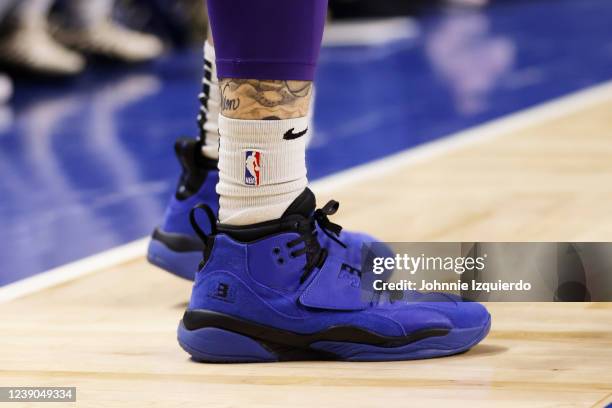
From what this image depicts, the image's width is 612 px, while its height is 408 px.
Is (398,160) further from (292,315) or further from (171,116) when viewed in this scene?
(292,315)

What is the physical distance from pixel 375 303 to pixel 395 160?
1611 millimetres

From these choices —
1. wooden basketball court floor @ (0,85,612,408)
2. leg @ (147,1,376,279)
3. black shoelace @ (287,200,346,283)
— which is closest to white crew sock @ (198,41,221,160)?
leg @ (147,1,376,279)

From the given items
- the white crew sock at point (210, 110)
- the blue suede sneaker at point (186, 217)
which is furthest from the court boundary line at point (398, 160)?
the white crew sock at point (210, 110)

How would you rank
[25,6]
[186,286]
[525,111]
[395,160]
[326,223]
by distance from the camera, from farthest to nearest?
[25,6] < [525,111] < [395,160] < [186,286] < [326,223]

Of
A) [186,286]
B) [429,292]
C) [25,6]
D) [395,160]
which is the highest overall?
[25,6]

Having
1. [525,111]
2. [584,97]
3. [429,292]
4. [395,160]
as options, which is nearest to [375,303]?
[429,292]

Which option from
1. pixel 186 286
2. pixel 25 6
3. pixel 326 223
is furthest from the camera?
pixel 25 6

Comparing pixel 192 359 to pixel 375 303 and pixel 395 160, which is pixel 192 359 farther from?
pixel 395 160

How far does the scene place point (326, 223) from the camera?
147 cm

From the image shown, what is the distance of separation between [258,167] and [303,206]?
0.07m

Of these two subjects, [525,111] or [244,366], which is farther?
[525,111]

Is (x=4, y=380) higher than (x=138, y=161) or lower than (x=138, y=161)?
lower

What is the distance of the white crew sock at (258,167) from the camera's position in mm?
1384

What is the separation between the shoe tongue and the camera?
1.41m
